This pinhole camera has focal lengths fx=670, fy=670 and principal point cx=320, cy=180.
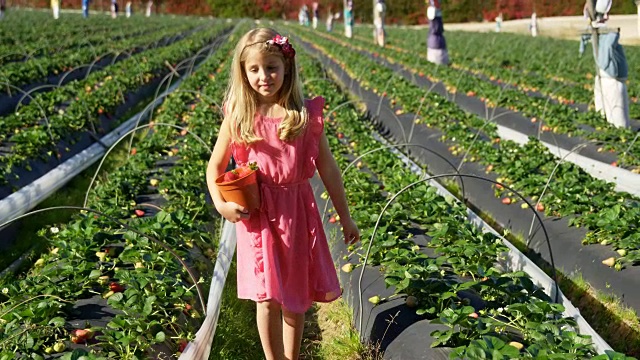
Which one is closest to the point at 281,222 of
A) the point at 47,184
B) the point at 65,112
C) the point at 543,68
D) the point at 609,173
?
the point at 47,184

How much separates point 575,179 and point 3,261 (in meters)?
4.39

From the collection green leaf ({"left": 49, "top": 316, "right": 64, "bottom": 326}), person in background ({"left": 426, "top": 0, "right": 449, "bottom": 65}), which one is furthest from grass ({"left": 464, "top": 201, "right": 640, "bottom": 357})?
person in background ({"left": 426, "top": 0, "right": 449, "bottom": 65})

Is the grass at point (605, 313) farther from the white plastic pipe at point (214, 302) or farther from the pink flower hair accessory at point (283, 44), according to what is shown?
the pink flower hair accessory at point (283, 44)

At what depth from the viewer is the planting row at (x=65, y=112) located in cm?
662

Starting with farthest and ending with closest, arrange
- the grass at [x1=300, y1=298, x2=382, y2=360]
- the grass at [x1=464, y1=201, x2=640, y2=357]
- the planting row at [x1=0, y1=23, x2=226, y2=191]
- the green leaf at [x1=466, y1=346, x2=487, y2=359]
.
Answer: the planting row at [x1=0, y1=23, x2=226, y2=191], the grass at [x1=464, y1=201, x2=640, y2=357], the grass at [x1=300, y1=298, x2=382, y2=360], the green leaf at [x1=466, y1=346, x2=487, y2=359]

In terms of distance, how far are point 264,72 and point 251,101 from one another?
16 centimetres

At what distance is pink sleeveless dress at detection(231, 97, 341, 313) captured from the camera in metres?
2.77

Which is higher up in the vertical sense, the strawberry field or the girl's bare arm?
the girl's bare arm

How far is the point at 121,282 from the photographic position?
10.9 feet

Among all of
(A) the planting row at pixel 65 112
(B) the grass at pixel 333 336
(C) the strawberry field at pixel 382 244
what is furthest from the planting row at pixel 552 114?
(A) the planting row at pixel 65 112

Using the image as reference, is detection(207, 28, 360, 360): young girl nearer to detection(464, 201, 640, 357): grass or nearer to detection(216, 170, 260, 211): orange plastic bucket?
detection(216, 170, 260, 211): orange plastic bucket

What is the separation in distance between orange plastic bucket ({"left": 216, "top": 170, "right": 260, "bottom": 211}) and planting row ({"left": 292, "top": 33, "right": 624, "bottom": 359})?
0.86 m

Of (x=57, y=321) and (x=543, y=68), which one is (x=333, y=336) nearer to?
(x=57, y=321)

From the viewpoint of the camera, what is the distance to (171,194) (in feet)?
16.9
